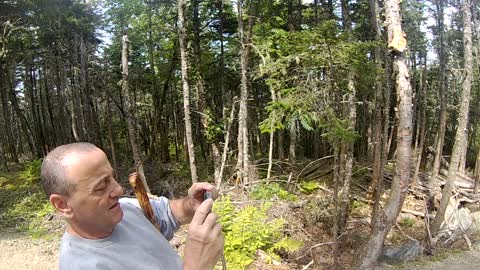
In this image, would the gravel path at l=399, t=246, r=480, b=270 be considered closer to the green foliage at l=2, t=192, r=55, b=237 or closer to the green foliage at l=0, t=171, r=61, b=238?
the green foliage at l=0, t=171, r=61, b=238

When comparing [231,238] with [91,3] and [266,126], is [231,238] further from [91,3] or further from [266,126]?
[91,3]

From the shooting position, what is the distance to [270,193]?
12.7 meters

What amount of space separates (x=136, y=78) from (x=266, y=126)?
45.6 ft

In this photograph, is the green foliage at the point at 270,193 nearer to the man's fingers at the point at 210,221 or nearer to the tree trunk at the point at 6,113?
the man's fingers at the point at 210,221

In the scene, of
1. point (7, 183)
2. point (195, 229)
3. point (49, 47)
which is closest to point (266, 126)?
point (195, 229)

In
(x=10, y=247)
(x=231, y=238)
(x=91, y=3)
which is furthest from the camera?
(x=91, y=3)

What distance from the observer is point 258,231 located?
29.5 ft

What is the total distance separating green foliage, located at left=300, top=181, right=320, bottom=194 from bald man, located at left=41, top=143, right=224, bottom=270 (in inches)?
491

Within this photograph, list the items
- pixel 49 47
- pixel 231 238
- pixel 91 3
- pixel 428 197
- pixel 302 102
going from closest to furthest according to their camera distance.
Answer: pixel 302 102 → pixel 231 238 → pixel 428 197 → pixel 91 3 → pixel 49 47

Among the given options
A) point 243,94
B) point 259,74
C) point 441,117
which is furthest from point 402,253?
point 441,117

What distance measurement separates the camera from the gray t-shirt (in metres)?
1.53

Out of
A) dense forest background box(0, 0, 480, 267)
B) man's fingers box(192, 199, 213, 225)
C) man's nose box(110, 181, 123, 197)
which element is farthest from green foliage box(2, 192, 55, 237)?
man's fingers box(192, 199, 213, 225)

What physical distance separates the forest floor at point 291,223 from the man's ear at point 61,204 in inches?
287

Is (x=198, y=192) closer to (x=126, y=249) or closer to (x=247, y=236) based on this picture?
(x=126, y=249)
